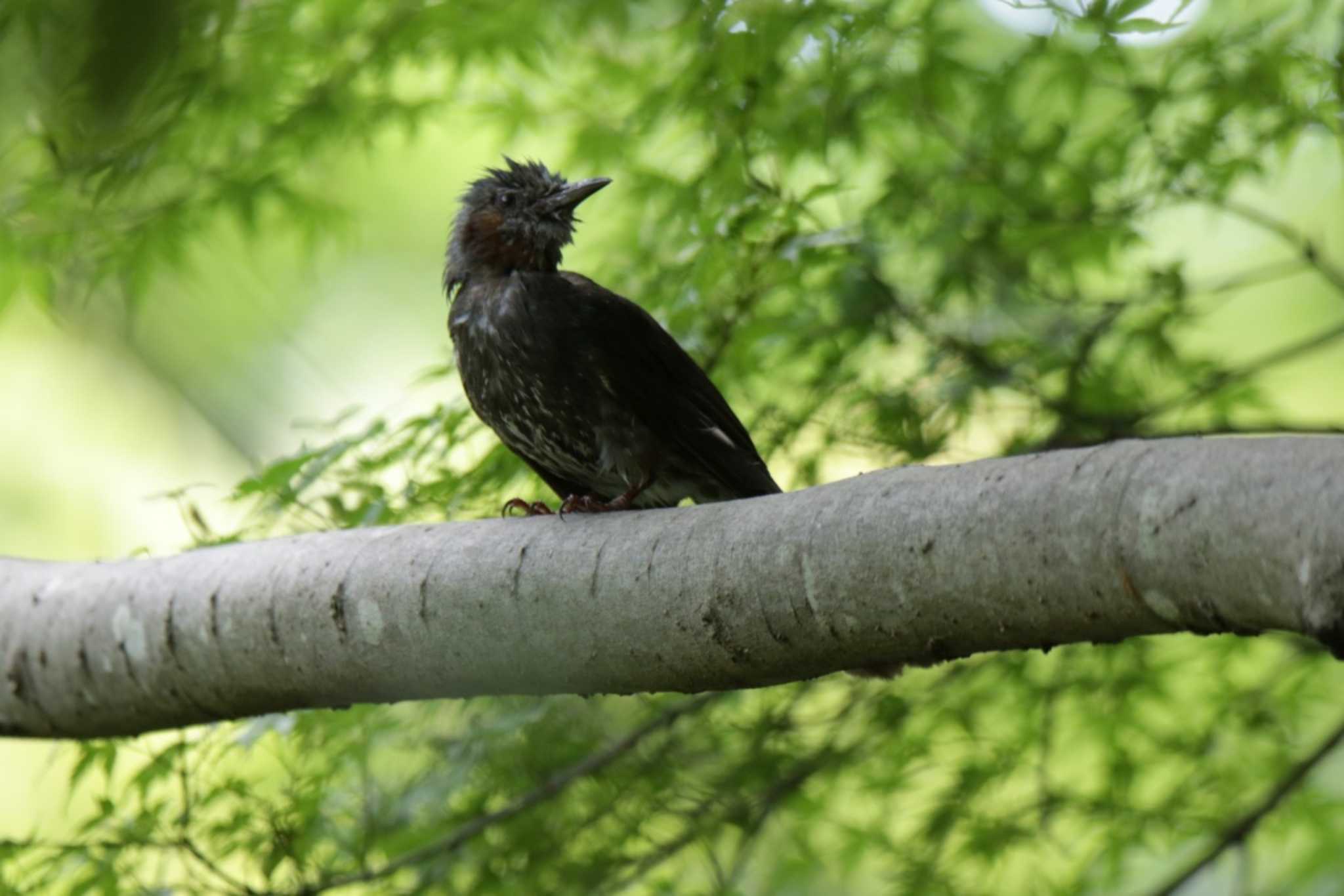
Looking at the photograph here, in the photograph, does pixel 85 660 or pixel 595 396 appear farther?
pixel 595 396

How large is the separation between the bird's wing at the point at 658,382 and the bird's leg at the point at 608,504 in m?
0.11

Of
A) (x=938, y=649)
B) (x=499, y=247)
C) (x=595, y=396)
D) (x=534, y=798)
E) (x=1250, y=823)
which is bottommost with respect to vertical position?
(x=1250, y=823)

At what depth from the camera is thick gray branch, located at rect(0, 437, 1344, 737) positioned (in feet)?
4.42

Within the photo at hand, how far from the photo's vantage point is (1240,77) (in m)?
2.97

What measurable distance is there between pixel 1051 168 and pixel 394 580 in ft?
6.88

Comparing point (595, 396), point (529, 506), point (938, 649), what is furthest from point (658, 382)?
point (938, 649)

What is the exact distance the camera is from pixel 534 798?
291 cm

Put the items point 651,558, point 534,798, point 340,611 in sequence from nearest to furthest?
1. point 651,558
2. point 340,611
3. point 534,798

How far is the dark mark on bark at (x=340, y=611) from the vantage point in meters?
2.16

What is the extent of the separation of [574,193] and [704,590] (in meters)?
1.64

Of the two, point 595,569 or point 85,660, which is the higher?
point 595,569

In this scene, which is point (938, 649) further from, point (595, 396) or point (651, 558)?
point (595, 396)

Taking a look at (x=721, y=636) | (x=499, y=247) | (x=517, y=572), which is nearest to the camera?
(x=721, y=636)

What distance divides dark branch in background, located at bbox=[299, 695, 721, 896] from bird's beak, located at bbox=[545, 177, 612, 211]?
1233 millimetres
